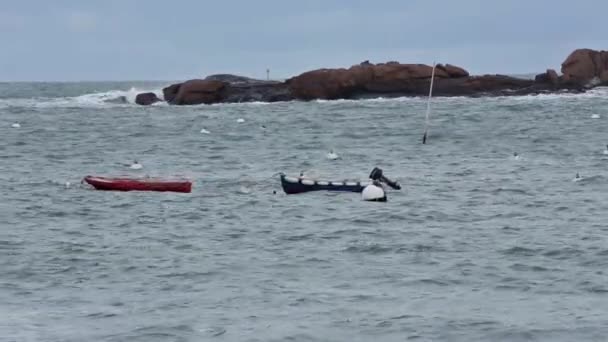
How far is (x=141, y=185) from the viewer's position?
1484 inches

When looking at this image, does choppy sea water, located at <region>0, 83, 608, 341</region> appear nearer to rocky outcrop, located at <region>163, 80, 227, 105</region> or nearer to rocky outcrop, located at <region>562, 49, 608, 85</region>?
rocky outcrop, located at <region>163, 80, 227, 105</region>

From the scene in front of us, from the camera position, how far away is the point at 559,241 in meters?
27.0

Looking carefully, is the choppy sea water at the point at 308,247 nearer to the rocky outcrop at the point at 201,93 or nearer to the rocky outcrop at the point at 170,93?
the rocky outcrop at the point at 201,93

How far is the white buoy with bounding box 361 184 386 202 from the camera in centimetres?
3462

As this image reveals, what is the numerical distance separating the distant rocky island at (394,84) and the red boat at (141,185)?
59936 millimetres

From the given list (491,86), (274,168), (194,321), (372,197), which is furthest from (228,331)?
(491,86)

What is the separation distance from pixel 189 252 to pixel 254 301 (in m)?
5.43

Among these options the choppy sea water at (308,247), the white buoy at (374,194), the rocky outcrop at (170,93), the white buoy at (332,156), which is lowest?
the choppy sea water at (308,247)

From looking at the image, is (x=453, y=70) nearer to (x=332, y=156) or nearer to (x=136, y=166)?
(x=332, y=156)

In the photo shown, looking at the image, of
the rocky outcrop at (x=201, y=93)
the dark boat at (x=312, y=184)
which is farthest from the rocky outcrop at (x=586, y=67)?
the dark boat at (x=312, y=184)

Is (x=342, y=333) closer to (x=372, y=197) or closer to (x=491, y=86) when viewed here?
(x=372, y=197)

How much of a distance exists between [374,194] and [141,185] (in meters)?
7.38

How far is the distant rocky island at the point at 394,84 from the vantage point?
320 feet

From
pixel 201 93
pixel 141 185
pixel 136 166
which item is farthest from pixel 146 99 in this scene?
pixel 141 185
